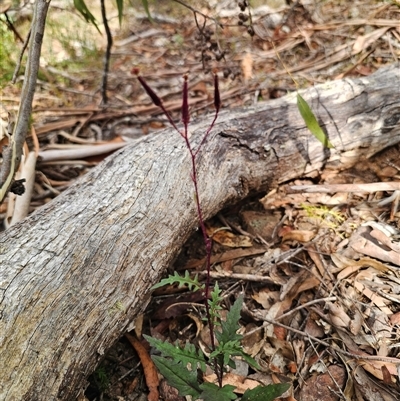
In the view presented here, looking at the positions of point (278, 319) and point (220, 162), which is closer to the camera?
point (278, 319)

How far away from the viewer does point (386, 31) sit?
3.00 m

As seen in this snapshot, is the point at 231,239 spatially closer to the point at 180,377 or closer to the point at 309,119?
the point at 309,119

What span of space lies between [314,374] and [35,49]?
5.85 feet

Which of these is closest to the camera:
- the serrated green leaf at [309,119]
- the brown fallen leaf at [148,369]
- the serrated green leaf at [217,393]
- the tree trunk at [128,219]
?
the serrated green leaf at [217,393]

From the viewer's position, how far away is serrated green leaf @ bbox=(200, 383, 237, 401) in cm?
119

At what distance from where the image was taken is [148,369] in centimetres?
161

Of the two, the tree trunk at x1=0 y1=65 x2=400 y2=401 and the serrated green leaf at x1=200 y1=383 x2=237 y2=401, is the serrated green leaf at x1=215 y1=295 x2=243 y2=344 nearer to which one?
the serrated green leaf at x1=200 y1=383 x2=237 y2=401

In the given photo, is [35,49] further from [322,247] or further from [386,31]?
[386,31]

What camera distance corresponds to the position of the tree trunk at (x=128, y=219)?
1.30m

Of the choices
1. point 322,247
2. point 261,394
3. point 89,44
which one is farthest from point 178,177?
point 89,44

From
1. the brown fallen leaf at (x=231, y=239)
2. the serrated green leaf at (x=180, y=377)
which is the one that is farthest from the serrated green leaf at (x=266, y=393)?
the brown fallen leaf at (x=231, y=239)

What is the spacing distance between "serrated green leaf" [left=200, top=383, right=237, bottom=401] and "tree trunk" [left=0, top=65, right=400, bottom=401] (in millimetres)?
403

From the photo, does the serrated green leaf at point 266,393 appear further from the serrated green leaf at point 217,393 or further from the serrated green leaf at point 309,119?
the serrated green leaf at point 309,119

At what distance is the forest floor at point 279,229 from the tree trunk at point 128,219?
0.20 m
